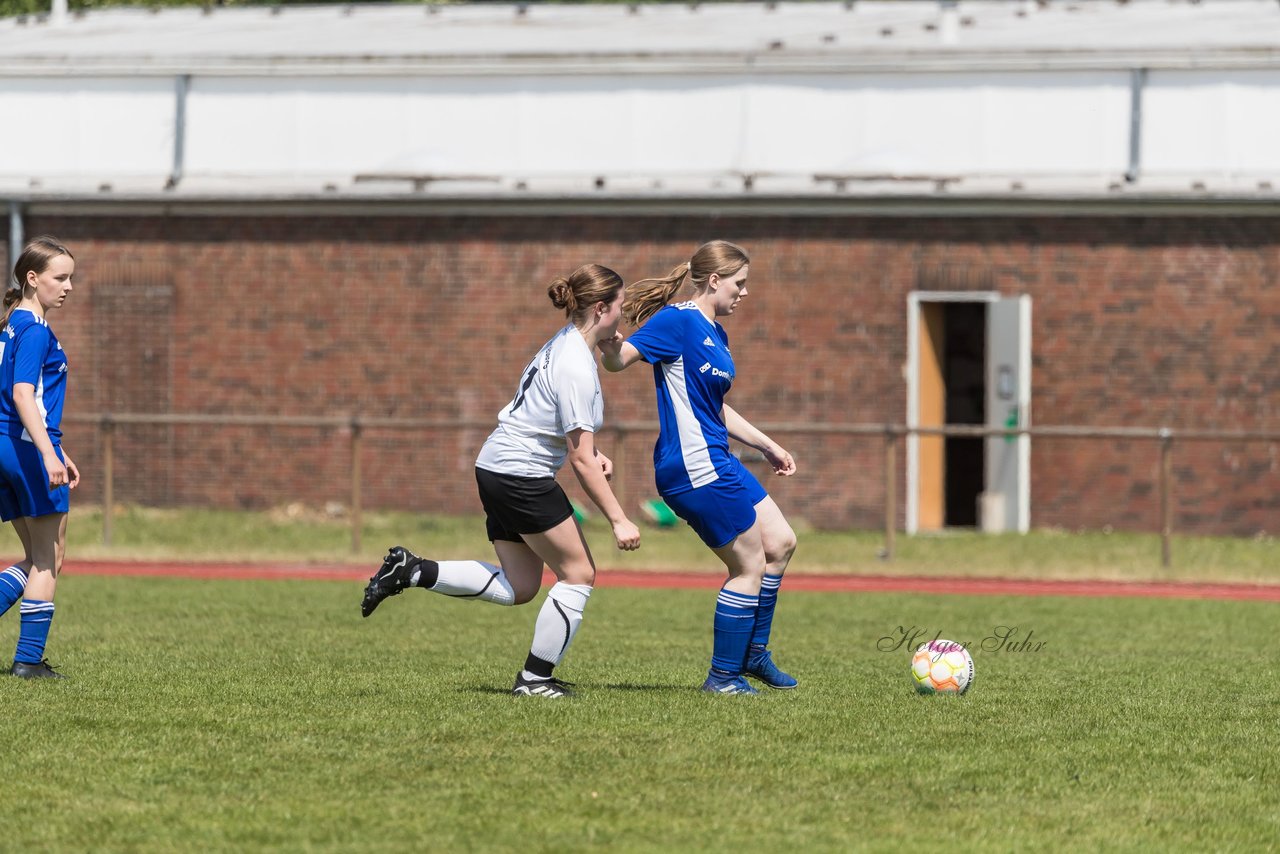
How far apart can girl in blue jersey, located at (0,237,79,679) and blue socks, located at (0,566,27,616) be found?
0.13 feet

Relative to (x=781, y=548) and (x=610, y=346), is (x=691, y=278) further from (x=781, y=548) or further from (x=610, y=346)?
(x=781, y=548)

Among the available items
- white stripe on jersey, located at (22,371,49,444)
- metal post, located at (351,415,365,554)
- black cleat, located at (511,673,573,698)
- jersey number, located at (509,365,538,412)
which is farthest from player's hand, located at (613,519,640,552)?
metal post, located at (351,415,365,554)

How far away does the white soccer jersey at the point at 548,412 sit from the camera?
315 inches

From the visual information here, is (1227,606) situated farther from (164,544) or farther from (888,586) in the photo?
(164,544)

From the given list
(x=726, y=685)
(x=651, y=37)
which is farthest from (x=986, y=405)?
(x=726, y=685)

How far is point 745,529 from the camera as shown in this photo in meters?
8.46

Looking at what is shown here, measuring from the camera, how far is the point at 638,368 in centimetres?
2155

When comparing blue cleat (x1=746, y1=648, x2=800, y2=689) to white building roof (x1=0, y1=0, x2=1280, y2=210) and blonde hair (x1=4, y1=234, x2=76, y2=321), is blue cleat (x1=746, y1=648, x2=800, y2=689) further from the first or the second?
white building roof (x1=0, y1=0, x2=1280, y2=210)

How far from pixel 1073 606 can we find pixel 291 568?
271 inches

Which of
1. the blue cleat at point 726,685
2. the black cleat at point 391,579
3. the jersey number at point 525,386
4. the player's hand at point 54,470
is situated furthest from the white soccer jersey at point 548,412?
the player's hand at point 54,470

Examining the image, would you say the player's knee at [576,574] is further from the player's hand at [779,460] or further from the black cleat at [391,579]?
the player's hand at [779,460]

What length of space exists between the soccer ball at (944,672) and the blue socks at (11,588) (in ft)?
13.5

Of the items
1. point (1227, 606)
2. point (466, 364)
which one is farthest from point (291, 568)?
point (1227, 606)

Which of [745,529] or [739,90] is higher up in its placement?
[739,90]
